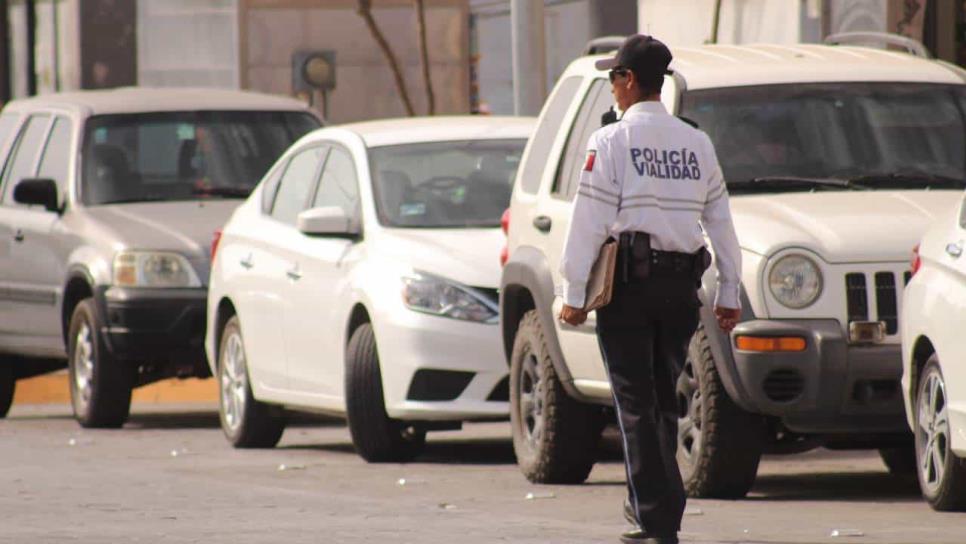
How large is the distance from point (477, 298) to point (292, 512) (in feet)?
7.56

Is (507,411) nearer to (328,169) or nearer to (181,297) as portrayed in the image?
(328,169)

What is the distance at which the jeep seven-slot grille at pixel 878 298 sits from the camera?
1031 centimetres

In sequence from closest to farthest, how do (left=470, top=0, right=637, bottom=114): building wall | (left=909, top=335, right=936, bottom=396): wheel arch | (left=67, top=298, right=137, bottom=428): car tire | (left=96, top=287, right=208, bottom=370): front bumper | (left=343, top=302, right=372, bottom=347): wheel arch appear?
(left=909, top=335, right=936, bottom=396): wheel arch
(left=343, top=302, right=372, bottom=347): wheel arch
(left=96, top=287, right=208, bottom=370): front bumper
(left=67, top=298, right=137, bottom=428): car tire
(left=470, top=0, right=637, bottom=114): building wall

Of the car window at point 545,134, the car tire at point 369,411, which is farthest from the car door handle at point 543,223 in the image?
the car tire at point 369,411

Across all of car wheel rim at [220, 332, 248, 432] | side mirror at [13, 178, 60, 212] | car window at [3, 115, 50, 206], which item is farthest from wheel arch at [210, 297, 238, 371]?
car window at [3, 115, 50, 206]

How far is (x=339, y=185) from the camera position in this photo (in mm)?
13656

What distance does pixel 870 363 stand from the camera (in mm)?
10266

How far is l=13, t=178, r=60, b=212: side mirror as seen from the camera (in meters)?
16.2

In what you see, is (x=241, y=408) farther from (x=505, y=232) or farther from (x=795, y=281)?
(x=795, y=281)

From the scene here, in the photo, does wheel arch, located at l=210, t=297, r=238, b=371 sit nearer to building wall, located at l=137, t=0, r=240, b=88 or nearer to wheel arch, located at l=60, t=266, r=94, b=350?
wheel arch, located at l=60, t=266, r=94, b=350

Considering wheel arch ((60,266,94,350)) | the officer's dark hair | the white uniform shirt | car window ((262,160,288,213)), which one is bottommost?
wheel arch ((60,266,94,350))

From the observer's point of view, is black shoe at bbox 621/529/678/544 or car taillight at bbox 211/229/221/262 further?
car taillight at bbox 211/229/221/262

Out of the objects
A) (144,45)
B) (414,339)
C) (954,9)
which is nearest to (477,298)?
(414,339)

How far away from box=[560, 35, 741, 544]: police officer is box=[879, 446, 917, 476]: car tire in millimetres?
3397
